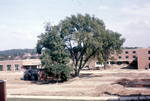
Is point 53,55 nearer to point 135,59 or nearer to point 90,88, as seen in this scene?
point 90,88

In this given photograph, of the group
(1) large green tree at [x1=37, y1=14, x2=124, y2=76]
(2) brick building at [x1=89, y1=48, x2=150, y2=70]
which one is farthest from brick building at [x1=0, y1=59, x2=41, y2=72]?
(1) large green tree at [x1=37, y1=14, x2=124, y2=76]

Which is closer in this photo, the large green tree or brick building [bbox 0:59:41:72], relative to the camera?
the large green tree

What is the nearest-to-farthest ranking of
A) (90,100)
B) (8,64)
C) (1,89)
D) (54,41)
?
(1,89)
(90,100)
(54,41)
(8,64)

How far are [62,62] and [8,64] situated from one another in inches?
1430

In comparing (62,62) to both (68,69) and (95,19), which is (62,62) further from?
(95,19)

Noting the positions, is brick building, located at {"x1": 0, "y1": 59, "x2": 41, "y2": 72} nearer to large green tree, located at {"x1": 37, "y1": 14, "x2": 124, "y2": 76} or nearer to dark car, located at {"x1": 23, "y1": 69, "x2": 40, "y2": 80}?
dark car, located at {"x1": 23, "y1": 69, "x2": 40, "y2": 80}

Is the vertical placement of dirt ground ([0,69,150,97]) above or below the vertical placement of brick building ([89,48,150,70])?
below

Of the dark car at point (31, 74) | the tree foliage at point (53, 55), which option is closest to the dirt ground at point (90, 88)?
the tree foliage at point (53, 55)

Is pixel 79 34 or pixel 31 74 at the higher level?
pixel 79 34

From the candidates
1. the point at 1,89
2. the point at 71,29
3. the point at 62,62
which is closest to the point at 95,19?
the point at 71,29

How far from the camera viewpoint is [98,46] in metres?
32.9

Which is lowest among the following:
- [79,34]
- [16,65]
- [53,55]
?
[16,65]

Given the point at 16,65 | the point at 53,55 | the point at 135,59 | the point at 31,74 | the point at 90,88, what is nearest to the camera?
the point at 90,88

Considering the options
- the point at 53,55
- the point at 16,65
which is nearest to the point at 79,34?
the point at 53,55
